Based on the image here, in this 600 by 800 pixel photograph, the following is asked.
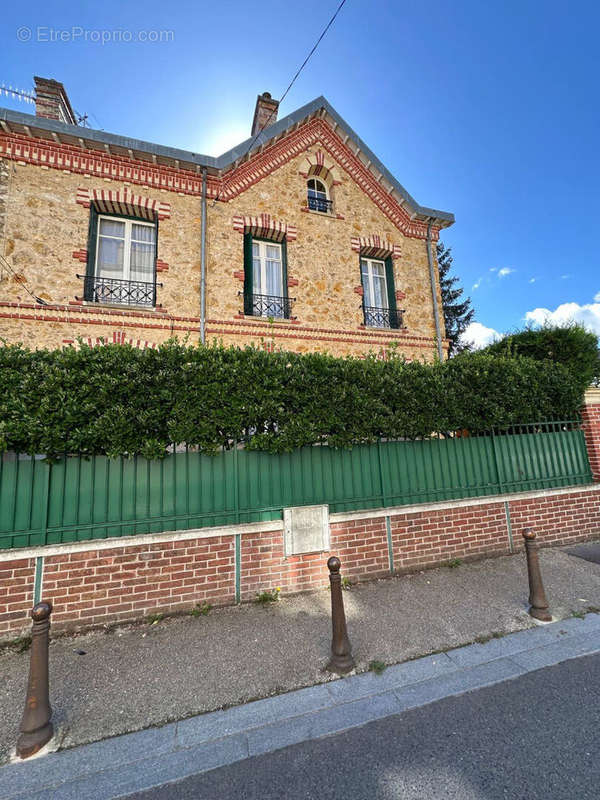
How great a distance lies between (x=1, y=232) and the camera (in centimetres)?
741

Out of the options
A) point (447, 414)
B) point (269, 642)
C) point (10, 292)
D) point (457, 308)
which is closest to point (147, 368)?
point (269, 642)

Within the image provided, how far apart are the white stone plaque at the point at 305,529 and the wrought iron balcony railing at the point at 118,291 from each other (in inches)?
245

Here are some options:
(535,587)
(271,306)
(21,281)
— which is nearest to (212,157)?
(271,306)

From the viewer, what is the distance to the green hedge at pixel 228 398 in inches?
159

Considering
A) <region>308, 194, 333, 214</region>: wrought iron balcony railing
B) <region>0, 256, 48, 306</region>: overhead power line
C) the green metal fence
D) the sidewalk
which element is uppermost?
<region>308, 194, 333, 214</region>: wrought iron balcony railing

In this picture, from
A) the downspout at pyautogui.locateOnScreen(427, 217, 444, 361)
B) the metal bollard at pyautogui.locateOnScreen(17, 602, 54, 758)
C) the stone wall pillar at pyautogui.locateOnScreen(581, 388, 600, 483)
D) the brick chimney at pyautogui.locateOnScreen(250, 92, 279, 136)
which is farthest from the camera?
the brick chimney at pyautogui.locateOnScreen(250, 92, 279, 136)

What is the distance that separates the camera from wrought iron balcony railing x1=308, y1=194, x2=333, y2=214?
10438mm

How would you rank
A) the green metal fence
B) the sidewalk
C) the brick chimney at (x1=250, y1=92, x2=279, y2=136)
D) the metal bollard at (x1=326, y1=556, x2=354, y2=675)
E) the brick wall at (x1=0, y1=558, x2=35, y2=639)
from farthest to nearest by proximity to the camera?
the brick chimney at (x1=250, y1=92, x2=279, y2=136) < the green metal fence < the brick wall at (x1=0, y1=558, x2=35, y2=639) < the metal bollard at (x1=326, y1=556, x2=354, y2=675) < the sidewalk

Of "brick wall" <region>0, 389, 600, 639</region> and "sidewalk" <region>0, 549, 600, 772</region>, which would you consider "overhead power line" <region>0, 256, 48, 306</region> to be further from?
"sidewalk" <region>0, 549, 600, 772</region>

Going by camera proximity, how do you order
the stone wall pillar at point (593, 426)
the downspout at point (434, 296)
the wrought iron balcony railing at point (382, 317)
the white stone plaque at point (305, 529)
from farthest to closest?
the downspout at point (434, 296)
the wrought iron balcony railing at point (382, 317)
the stone wall pillar at point (593, 426)
the white stone plaque at point (305, 529)

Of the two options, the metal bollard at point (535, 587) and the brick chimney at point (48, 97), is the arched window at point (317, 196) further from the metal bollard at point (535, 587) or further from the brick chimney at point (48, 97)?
the metal bollard at point (535, 587)

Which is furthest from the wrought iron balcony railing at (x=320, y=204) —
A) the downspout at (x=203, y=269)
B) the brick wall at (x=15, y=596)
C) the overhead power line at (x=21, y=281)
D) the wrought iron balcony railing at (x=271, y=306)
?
the brick wall at (x=15, y=596)

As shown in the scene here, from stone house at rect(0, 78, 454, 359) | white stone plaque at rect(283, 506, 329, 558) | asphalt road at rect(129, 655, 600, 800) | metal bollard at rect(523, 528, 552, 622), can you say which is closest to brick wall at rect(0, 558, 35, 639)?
asphalt road at rect(129, 655, 600, 800)

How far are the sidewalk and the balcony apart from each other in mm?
6721
